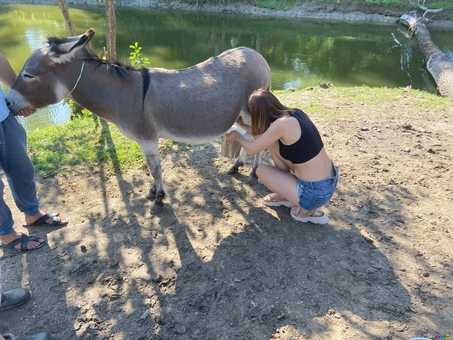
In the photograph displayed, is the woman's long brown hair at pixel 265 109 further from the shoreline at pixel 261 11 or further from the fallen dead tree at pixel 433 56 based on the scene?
the shoreline at pixel 261 11

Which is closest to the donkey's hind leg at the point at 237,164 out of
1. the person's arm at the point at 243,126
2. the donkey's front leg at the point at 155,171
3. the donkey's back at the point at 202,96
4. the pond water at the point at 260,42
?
the person's arm at the point at 243,126

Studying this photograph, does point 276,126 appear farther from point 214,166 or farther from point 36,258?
point 36,258

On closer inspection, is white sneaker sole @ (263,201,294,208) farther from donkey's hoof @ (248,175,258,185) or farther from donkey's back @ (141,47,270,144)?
donkey's back @ (141,47,270,144)

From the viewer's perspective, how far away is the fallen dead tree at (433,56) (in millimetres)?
8977

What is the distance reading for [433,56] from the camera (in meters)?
11.5

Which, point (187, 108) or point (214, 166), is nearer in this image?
point (187, 108)

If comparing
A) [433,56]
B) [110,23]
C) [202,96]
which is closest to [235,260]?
[202,96]

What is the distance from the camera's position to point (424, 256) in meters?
3.04

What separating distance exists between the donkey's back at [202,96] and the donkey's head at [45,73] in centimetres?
78

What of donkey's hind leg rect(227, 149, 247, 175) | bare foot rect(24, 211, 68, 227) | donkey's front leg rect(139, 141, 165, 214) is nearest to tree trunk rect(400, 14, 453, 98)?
donkey's hind leg rect(227, 149, 247, 175)

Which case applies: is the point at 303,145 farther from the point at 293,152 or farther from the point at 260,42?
the point at 260,42

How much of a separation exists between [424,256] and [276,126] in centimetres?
193

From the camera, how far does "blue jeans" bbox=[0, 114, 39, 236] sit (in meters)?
2.83

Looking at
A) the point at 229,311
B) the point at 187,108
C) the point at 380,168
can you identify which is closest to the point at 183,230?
the point at 229,311
